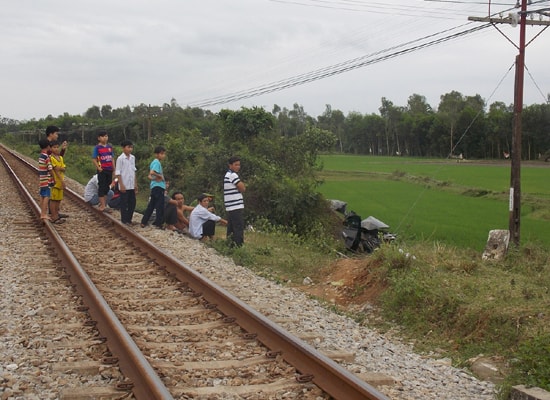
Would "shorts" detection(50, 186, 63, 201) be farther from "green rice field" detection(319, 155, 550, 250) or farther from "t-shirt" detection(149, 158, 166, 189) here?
"green rice field" detection(319, 155, 550, 250)

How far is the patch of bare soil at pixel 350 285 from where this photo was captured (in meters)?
8.30

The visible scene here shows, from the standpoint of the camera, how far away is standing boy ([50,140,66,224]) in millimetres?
11969

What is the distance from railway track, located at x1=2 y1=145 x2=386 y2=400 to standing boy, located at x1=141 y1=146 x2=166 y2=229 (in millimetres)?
3092

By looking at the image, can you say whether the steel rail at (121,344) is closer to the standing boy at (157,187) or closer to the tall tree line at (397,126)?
the standing boy at (157,187)

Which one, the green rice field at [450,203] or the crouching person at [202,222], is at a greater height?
the crouching person at [202,222]

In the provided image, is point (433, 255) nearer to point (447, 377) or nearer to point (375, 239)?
point (447, 377)

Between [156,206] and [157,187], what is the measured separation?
676mm

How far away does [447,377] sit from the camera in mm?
5145

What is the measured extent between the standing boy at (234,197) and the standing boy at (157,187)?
2139mm

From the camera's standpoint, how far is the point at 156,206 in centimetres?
1251

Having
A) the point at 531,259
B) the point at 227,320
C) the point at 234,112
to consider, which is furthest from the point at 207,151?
the point at 227,320

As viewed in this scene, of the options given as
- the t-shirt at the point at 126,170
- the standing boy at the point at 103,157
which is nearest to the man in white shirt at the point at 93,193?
the standing boy at the point at 103,157

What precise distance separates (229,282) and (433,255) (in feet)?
10.5

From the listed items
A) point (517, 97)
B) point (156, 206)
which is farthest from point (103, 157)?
point (517, 97)
